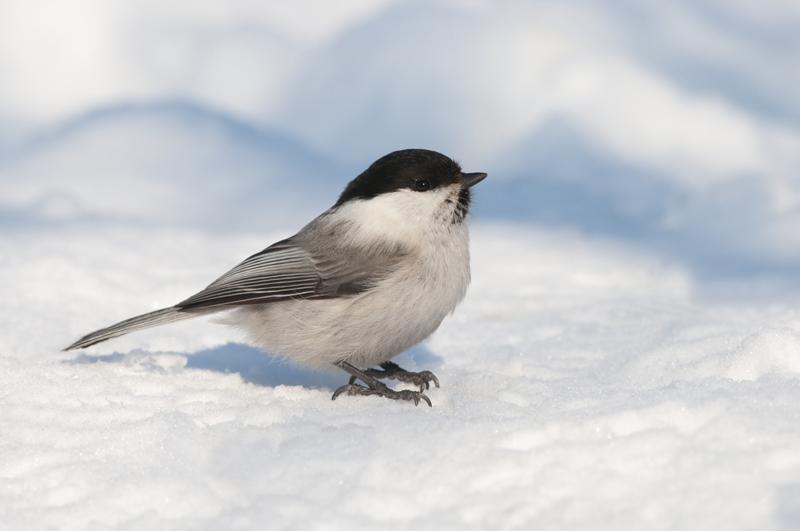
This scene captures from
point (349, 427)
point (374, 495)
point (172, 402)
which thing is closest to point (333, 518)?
point (374, 495)

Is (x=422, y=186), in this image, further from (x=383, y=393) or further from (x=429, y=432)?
(x=429, y=432)

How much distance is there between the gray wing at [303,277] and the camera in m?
3.00

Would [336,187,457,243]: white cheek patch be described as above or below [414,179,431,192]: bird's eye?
below

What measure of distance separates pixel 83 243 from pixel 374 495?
13.7 feet

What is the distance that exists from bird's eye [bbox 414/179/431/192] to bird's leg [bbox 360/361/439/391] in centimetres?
91

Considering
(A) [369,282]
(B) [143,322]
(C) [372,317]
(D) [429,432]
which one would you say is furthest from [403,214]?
(B) [143,322]

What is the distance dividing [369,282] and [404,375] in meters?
0.61

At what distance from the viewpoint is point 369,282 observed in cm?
297

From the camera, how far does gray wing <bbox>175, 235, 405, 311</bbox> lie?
3.00 metres

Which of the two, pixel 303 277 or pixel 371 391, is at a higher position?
pixel 303 277

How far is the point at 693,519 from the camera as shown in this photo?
1.73 m

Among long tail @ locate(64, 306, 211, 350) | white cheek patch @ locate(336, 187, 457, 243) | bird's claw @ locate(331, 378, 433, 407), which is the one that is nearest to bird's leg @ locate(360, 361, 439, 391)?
bird's claw @ locate(331, 378, 433, 407)

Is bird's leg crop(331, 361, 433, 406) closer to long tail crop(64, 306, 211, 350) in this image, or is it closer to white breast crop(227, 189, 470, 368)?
white breast crop(227, 189, 470, 368)

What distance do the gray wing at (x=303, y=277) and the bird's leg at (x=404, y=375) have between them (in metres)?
0.56
